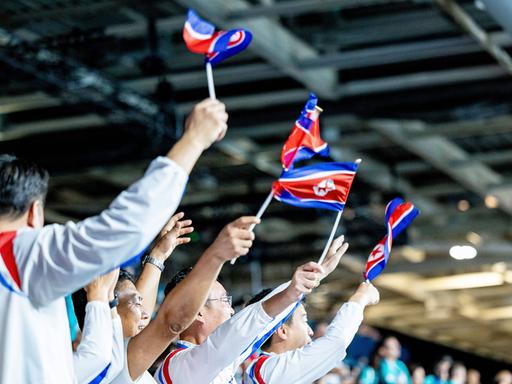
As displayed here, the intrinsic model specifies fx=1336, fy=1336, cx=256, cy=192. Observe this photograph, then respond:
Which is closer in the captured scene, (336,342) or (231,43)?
(231,43)

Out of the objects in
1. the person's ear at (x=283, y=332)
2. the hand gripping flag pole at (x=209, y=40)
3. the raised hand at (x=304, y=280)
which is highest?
the hand gripping flag pole at (x=209, y=40)

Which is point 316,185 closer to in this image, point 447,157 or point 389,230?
point 389,230

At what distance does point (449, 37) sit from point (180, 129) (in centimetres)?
203

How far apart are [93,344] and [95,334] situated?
0.02m

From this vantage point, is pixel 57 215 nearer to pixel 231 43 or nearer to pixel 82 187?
pixel 82 187

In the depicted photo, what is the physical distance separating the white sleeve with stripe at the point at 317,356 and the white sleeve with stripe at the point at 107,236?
1.80 m

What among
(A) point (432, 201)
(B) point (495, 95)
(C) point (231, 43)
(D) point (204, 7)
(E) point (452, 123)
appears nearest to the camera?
(C) point (231, 43)

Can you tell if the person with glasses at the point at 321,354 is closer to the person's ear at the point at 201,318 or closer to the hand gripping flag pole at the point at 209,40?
the person's ear at the point at 201,318

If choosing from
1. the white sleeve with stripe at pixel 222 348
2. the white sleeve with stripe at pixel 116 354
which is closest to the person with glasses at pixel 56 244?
the white sleeve with stripe at pixel 116 354

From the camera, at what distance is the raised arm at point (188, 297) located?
2926 millimetres

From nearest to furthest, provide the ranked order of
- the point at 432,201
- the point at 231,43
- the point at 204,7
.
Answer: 1. the point at 231,43
2. the point at 204,7
3. the point at 432,201

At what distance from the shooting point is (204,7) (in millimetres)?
8438

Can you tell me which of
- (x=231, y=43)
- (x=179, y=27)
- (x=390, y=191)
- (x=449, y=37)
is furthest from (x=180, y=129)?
(x=231, y=43)

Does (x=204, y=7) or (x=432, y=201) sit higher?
(x=204, y=7)
